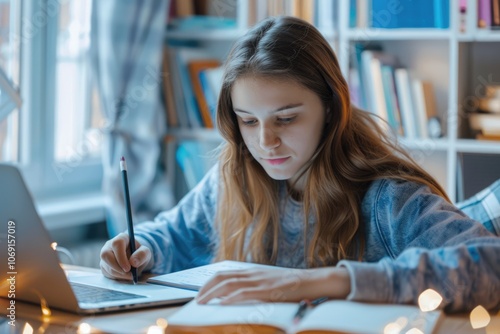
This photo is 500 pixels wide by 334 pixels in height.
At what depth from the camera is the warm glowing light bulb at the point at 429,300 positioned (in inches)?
Result: 40.0

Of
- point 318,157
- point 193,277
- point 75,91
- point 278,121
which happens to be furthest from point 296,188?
point 75,91

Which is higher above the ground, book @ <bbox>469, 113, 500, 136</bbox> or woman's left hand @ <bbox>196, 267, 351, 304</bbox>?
woman's left hand @ <bbox>196, 267, 351, 304</bbox>

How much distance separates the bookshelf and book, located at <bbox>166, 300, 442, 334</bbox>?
1.47 meters

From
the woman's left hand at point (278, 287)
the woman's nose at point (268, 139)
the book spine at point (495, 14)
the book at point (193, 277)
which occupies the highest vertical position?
the book spine at point (495, 14)

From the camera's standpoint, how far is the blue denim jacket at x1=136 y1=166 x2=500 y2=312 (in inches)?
40.1

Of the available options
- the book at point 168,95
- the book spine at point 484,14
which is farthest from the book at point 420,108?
the book at point 168,95

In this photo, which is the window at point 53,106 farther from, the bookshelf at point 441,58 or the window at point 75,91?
the bookshelf at point 441,58

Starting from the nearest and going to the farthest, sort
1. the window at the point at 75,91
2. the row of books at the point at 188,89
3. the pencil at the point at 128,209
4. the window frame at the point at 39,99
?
the pencil at the point at 128,209 < the window frame at the point at 39,99 < the window at the point at 75,91 < the row of books at the point at 188,89

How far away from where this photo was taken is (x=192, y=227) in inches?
63.3

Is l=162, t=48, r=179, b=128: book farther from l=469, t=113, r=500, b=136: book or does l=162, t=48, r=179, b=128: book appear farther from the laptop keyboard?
the laptop keyboard

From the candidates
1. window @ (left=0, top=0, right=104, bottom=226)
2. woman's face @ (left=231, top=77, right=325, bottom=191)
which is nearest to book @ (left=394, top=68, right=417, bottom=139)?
window @ (left=0, top=0, right=104, bottom=226)

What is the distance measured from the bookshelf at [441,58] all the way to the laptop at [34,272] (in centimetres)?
144

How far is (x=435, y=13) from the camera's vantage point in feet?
8.07

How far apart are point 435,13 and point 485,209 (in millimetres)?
1034
